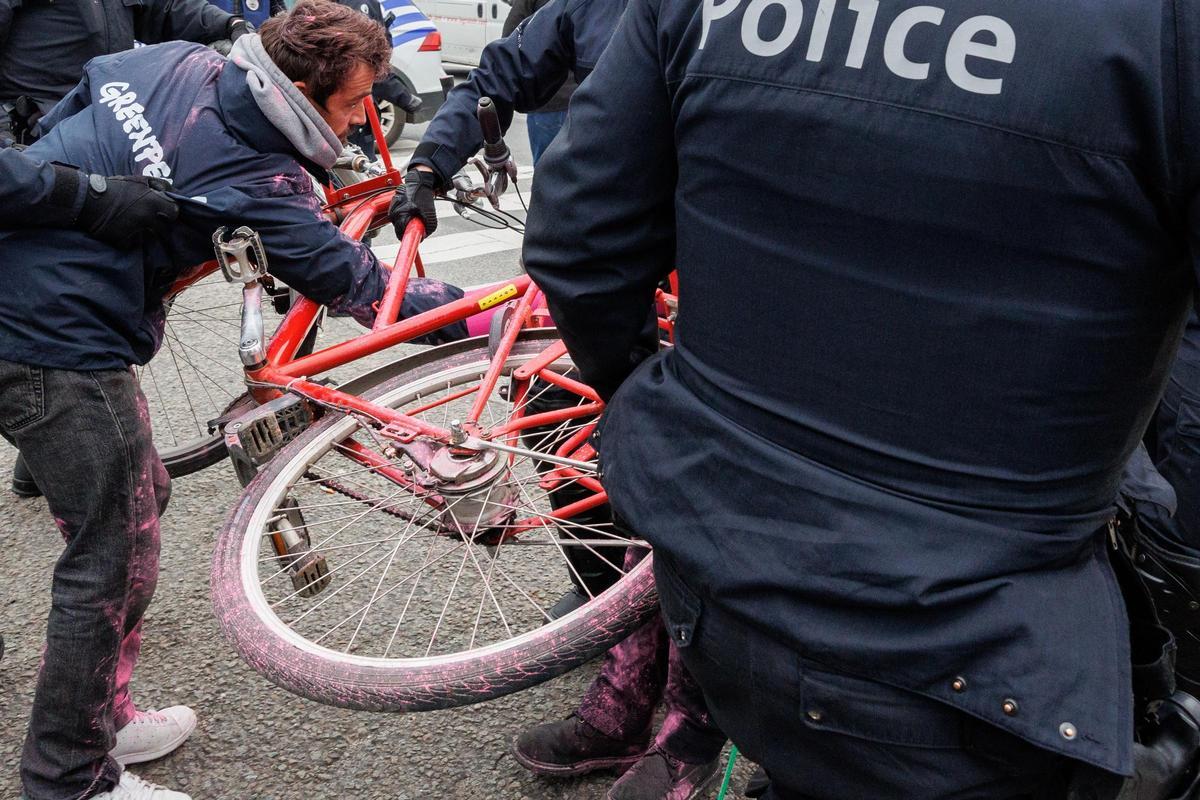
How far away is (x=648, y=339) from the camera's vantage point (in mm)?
1715

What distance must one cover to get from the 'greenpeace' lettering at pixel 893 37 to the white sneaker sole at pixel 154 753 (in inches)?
87.1

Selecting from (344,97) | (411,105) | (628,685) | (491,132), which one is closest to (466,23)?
(411,105)

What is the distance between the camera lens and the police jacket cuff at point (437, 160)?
3049 mm

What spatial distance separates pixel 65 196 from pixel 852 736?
5.98 ft

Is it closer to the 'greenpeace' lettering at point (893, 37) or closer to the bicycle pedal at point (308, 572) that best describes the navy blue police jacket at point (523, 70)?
the bicycle pedal at point (308, 572)

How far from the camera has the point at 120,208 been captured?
217cm

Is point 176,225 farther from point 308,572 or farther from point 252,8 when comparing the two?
point 252,8

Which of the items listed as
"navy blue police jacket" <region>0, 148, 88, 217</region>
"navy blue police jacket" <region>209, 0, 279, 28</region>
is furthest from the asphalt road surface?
"navy blue police jacket" <region>209, 0, 279, 28</region>

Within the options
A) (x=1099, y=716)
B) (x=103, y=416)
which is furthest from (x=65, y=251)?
(x=1099, y=716)

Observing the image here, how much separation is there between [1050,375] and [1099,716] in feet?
1.29

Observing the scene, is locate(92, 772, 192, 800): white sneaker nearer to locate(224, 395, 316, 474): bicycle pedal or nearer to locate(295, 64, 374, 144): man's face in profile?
locate(224, 395, 316, 474): bicycle pedal

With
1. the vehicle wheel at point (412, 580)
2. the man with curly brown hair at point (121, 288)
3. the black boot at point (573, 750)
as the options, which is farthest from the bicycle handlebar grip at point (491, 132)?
the black boot at point (573, 750)

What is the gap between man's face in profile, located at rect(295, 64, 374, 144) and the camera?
2547mm

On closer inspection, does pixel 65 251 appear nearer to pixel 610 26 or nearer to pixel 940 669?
pixel 610 26
